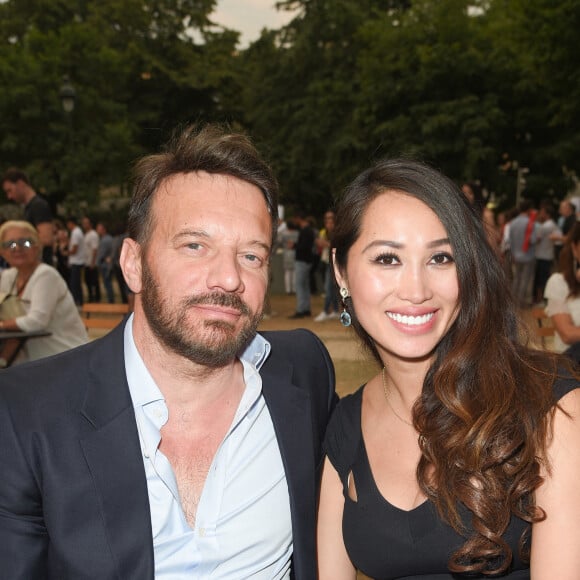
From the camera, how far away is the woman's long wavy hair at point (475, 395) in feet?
7.70

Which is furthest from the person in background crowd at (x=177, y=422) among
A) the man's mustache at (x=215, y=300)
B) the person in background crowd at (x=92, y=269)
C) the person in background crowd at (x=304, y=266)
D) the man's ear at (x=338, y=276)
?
the person in background crowd at (x=92, y=269)

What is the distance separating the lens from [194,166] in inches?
103

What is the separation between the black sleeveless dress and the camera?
7.88 feet

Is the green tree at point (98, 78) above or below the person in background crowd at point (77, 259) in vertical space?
above

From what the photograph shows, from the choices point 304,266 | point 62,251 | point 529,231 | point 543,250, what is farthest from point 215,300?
point 62,251

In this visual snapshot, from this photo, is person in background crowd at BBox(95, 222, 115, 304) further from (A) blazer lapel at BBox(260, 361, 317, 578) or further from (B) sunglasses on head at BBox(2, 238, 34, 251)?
(A) blazer lapel at BBox(260, 361, 317, 578)

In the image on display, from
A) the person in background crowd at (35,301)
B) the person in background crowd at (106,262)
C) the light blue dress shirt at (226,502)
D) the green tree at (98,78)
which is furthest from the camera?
the green tree at (98,78)

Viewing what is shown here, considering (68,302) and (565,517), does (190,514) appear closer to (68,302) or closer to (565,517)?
(565,517)

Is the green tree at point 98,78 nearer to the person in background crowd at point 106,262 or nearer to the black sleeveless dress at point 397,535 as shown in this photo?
the person in background crowd at point 106,262

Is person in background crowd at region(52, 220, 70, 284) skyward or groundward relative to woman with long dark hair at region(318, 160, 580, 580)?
skyward

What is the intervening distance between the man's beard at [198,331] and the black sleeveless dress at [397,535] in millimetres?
671

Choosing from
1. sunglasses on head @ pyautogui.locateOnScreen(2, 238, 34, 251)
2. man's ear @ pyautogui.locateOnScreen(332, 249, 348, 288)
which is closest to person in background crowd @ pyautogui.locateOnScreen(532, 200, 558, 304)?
sunglasses on head @ pyautogui.locateOnScreen(2, 238, 34, 251)

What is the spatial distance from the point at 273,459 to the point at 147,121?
1463 inches

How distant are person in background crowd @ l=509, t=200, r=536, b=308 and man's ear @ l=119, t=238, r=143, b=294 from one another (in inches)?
478
